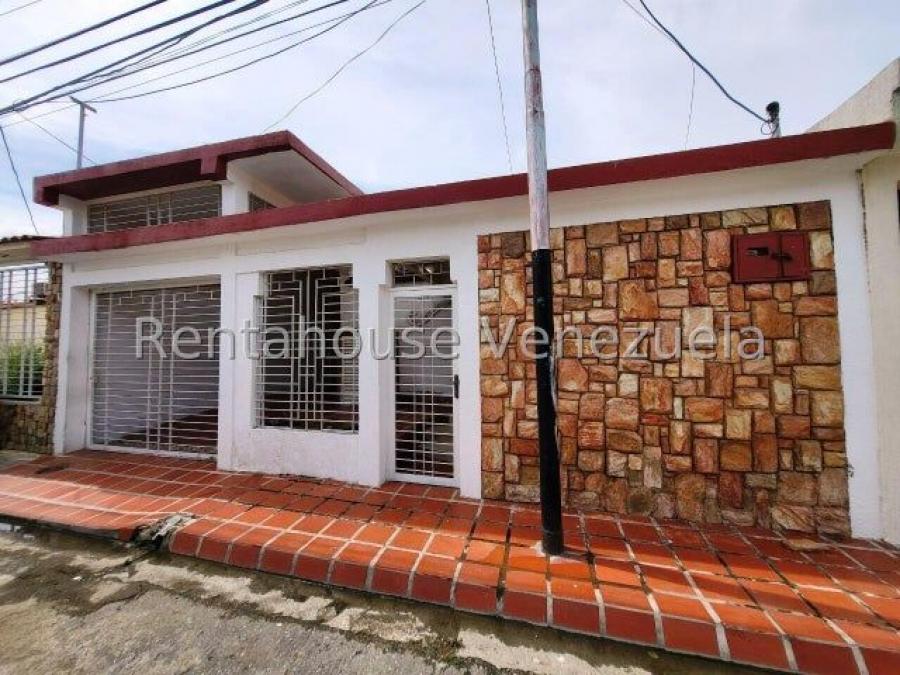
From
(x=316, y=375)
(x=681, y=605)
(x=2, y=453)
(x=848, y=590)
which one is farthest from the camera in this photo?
(x=2, y=453)

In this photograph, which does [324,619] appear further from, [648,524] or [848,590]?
[848,590]

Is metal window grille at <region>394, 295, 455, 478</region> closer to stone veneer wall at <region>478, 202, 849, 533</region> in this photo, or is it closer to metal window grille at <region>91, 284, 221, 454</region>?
stone veneer wall at <region>478, 202, 849, 533</region>

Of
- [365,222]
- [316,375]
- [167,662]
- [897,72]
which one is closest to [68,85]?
[365,222]

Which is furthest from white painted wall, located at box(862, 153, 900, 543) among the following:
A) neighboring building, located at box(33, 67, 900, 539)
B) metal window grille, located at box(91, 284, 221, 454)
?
metal window grille, located at box(91, 284, 221, 454)

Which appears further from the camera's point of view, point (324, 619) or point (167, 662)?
point (324, 619)

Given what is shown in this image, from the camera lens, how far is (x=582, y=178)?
3400 mm

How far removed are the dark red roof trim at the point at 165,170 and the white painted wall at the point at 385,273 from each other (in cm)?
113

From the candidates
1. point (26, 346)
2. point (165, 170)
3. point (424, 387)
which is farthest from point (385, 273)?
point (26, 346)

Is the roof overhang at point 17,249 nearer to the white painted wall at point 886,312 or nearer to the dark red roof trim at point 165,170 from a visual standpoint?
the dark red roof trim at point 165,170

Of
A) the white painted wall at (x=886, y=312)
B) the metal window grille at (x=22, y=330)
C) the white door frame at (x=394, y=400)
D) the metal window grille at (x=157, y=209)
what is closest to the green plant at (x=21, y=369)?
the metal window grille at (x=22, y=330)

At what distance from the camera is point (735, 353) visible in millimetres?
3400

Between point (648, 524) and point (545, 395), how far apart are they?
5.52 ft

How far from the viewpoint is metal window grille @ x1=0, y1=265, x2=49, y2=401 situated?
606cm

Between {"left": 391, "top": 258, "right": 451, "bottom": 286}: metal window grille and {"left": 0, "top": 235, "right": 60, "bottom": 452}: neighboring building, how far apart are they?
5.38 m
